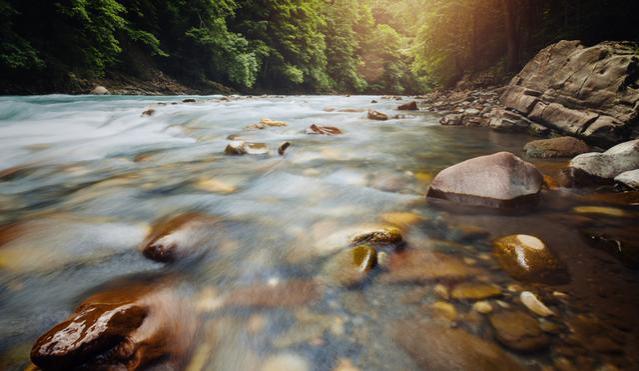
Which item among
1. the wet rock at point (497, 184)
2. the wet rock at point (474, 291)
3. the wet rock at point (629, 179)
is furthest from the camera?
the wet rock at point (629, 179)

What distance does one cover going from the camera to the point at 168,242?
1.60 m

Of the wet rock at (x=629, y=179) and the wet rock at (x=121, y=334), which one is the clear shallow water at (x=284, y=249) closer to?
the wet rock at (x=121, y=334)

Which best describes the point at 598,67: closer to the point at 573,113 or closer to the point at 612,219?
the point at 573,113

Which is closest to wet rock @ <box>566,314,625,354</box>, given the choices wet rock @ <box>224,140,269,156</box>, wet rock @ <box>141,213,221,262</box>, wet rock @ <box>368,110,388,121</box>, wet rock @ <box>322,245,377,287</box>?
wet rock @ <box>322,245,377,287</box>

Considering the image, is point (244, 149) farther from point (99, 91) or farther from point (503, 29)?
point (503, 29)

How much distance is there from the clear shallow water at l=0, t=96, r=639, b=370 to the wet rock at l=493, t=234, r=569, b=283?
49 mm

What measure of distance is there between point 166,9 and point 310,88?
42.4ft

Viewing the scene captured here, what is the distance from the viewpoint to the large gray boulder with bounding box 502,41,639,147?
3650mm

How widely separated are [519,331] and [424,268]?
429mm

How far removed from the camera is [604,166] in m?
2.36

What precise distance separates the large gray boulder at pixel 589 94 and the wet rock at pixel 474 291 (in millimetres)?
3765

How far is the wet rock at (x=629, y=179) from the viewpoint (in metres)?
2.11

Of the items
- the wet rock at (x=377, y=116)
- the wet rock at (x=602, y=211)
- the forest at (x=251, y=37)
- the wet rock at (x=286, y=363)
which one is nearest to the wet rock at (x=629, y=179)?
the wet rock at (x=602, y=211)

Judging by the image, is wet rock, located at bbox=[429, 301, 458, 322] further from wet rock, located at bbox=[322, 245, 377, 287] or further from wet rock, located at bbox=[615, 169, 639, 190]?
wet rock, located at bbox=[615, 169, 639, 190]
